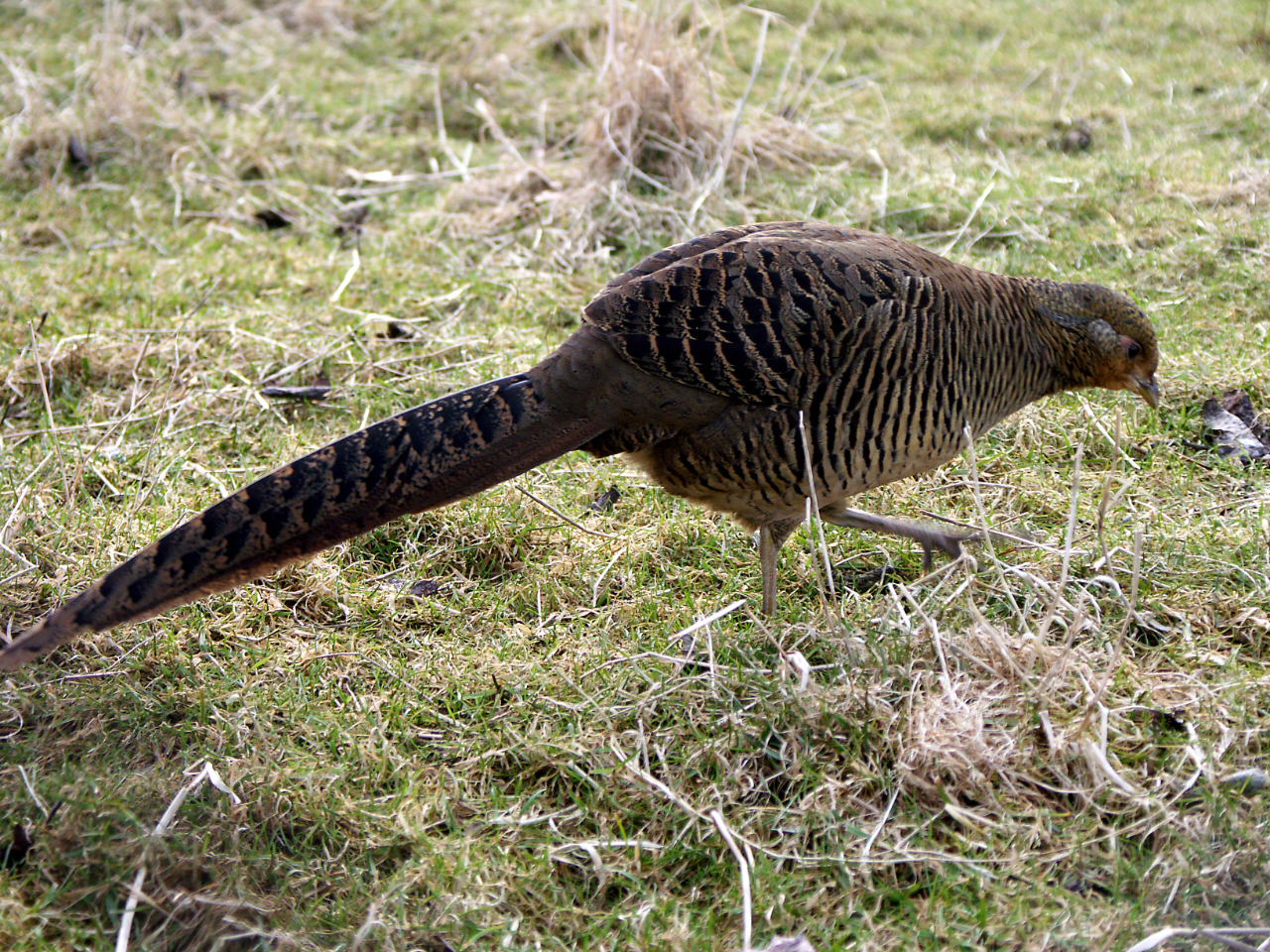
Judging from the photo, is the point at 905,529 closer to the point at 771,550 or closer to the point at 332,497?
the point at 771,550

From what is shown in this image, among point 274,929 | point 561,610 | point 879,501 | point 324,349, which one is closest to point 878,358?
point 879,501

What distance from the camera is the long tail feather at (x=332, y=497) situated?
2.73m

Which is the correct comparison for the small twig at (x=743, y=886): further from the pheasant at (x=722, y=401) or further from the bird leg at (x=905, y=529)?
the bird leg at (x=905, y=529)

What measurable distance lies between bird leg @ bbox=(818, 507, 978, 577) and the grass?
12 cm

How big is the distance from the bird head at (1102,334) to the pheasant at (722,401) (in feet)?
1.09

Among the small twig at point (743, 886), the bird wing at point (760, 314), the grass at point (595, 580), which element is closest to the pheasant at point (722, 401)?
the bird wing at point (760, 314)

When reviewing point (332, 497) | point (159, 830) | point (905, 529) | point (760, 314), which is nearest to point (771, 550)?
point (905, 529)

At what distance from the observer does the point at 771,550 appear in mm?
3367

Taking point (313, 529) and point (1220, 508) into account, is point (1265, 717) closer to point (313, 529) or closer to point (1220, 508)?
point (1220, 508)

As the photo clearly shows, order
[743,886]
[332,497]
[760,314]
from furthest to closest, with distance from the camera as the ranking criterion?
1. [760,314]
2. [332,497]
3. [743,886]

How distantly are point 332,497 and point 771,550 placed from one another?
1338 mm

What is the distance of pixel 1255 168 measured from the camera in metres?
5.69

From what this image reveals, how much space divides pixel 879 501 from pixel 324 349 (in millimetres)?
2525

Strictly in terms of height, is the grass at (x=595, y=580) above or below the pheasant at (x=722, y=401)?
below
